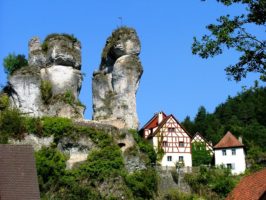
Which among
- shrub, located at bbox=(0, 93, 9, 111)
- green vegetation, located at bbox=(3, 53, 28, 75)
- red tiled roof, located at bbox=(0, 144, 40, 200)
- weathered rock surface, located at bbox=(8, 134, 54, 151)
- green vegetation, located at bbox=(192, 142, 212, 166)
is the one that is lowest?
red tiled roof, located at bbox=(0, 144, 40, 200)

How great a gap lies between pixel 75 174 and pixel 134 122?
962cm

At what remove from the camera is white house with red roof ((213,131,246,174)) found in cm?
6994

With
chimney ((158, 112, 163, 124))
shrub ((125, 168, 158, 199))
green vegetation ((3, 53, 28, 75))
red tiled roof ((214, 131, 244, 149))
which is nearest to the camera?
shrub ((125, 168, 158, 199))

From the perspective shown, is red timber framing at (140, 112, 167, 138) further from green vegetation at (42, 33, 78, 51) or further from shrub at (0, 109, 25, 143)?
shrub at (0, 109, 25, 143)

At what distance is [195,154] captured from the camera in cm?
7225

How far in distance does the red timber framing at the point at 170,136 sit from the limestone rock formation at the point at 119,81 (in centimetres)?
923

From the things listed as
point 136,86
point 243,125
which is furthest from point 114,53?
point 243,125

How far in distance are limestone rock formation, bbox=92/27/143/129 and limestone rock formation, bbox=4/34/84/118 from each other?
11.1 feet

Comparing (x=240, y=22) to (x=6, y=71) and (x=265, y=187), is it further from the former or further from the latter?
(x=6, y=71)

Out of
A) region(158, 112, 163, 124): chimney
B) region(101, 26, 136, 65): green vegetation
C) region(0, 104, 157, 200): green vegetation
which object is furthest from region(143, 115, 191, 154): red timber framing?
region(0, 104, 157, 200): green vegetation

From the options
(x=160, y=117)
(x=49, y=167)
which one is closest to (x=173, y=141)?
(x=160, y=117)

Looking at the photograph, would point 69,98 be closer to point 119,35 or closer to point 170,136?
point 119,35

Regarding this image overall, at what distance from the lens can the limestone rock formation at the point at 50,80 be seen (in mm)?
51562

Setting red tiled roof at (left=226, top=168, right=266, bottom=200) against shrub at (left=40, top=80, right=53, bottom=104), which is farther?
shrub at (left=40, top=80, right=53, bottom=104)
